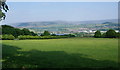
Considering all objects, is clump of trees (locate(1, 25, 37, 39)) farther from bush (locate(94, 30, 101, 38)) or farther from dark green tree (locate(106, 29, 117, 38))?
dark green tree (locate(106, 29, 117, 38))

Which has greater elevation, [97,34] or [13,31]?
[13,31]

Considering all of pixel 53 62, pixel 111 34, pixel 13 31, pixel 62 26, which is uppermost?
pixel 62 26

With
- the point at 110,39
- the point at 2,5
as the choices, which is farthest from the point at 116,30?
the point at 2,5

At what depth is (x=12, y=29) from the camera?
15320 millimetres

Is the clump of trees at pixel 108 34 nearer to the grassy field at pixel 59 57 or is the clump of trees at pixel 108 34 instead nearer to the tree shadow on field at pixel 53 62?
the grassy field at pixel 59 57

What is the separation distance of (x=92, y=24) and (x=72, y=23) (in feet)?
8.85

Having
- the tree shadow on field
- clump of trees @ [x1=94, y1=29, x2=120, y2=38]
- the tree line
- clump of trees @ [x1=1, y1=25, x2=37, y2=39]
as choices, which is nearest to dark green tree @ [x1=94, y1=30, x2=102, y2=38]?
clump of trees @ [x1=94, y1=29, x2=120, y2=38]

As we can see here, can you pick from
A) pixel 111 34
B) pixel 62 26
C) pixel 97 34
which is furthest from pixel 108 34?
pixel 62 26

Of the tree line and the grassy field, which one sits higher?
the tree line

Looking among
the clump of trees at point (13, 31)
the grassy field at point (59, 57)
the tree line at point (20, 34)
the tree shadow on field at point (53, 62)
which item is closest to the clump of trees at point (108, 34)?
the grassy field at point (59, 57)

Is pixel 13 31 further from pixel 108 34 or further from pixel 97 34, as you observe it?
pixel 108 34

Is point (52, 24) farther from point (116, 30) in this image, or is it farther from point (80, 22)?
point (116, 30)

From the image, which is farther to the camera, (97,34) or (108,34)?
(97,34)

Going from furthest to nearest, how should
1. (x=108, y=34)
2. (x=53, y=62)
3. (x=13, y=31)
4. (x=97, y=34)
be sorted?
(x=97, y=34) < (x=108, y=34) < (x=13, y=31) < (x=53, y=62)
